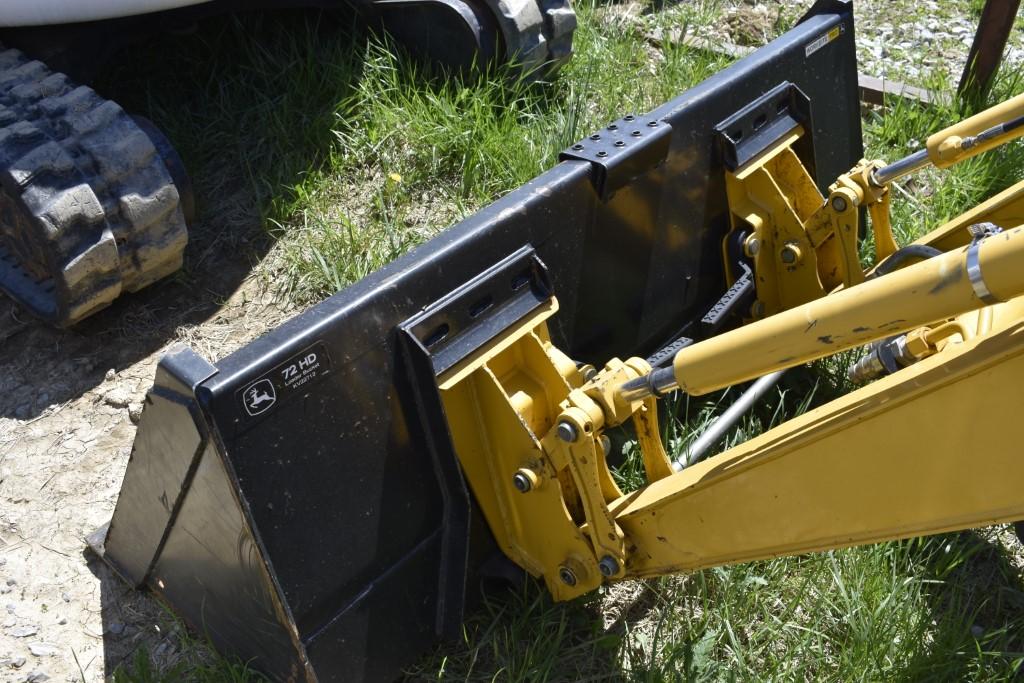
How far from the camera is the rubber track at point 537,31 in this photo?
376 cm

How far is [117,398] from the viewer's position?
10.3 ft

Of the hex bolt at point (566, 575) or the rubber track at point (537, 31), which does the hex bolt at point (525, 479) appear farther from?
the rubber track at point (537, 31)

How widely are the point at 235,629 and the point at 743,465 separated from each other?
1079 mm

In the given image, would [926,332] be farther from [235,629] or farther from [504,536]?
[235,629]

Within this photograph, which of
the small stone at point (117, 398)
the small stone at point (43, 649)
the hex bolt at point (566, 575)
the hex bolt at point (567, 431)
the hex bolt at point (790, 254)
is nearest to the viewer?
the hex bolt at point (567, 431)

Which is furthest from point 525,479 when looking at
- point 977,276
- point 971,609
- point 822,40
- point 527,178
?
point 527,178

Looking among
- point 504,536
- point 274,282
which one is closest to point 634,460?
point 504,536

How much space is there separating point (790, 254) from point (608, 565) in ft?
3.49

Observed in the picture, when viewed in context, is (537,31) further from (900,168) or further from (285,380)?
(285,380)

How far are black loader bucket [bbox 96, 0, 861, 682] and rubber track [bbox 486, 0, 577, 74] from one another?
124 cm

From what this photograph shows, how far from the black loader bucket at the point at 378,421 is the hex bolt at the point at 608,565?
29cm

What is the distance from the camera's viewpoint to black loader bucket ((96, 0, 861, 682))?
1881 millimetres

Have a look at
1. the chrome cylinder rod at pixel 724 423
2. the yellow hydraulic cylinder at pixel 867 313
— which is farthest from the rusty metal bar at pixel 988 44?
the yellow hydraulic cylinder at pixel 867 313

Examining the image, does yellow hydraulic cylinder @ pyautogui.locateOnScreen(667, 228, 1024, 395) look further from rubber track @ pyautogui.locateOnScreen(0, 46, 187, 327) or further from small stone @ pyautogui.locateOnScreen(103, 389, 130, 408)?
small stone @ pyautogui.locateOnScreen(103, 389, 130, 408)
